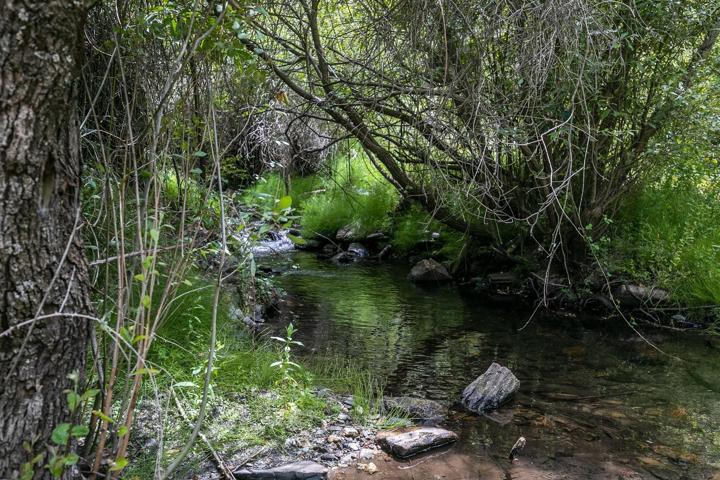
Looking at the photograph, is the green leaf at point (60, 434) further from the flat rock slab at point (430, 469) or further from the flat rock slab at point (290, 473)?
the flat rock slab at point (430, 469)

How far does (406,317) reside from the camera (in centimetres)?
812

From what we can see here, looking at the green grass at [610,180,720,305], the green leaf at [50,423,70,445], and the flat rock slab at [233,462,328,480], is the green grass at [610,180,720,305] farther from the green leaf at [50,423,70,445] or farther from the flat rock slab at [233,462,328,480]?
the green leaf at [50,423,70,445]

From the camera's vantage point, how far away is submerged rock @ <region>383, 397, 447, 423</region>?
15.7 feet

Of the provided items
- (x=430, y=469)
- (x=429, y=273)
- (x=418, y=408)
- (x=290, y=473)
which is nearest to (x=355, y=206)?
(x=429, y=273)

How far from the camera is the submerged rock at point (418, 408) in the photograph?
189 inches

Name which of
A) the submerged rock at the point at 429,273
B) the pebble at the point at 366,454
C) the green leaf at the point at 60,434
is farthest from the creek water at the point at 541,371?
the green leaf at the point at 60,434

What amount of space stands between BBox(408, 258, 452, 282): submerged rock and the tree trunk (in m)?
8.29

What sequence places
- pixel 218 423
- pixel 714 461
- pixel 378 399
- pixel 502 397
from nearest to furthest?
pixel 218 423, pixel 714 461, pixel 378 399, pixel 502 397

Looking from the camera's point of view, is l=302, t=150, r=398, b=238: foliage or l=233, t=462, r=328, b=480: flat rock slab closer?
l=233, t=462, r=328, b=480: flat rock slab

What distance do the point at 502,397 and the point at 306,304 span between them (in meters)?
3.80

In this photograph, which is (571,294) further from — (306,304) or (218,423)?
(218,423)

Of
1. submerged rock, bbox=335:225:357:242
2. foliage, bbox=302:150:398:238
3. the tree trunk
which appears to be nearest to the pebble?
the tree trunk

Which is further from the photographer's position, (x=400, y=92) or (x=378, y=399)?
(x=400, y=92)

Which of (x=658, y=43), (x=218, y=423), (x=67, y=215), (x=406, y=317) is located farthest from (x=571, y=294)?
(x=67, y=215)
